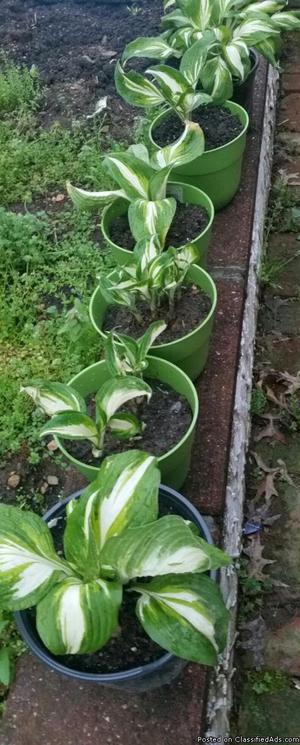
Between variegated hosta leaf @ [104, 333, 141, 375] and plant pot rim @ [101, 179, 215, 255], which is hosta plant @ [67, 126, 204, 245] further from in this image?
variegated hosta leaf @ [104, 333, 141, 375]

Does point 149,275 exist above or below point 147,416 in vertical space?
above

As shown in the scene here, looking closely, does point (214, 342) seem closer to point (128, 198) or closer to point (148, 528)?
point (128, 198)

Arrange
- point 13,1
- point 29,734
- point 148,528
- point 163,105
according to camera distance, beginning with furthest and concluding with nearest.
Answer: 1. point 13,1
2. point 163,105
3. point 29,734
4. point 148,528

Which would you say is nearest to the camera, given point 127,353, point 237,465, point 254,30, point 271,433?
point 127,353

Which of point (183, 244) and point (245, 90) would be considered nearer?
point (183, 244)

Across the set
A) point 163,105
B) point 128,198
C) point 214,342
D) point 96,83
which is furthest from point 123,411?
point 96,83

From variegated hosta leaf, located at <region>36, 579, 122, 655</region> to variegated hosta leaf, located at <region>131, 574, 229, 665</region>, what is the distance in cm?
10

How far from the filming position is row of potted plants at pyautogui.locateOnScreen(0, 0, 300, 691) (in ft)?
4.37

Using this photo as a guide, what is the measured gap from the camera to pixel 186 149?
7.13 feet

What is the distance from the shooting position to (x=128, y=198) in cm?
215

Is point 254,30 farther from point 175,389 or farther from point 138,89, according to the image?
point 175,389

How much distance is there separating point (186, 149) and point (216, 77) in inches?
19.1

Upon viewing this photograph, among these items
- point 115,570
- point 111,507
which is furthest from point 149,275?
point 115,570

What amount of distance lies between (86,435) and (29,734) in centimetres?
62
